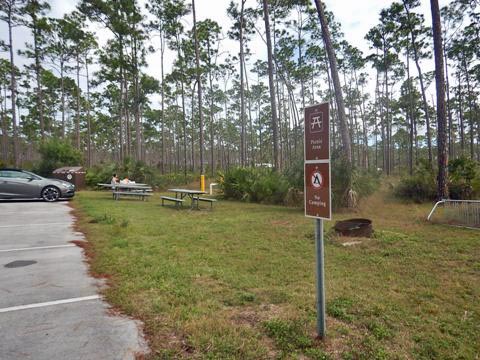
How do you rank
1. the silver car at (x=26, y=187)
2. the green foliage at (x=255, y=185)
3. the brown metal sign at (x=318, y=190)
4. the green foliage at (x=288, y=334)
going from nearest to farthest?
the brown metal sign at (x=318, y=190) → the green foliage at (x=288, y=334) → the silver car at (x=26, y=187) → the green foliage at (x=255, y=185)

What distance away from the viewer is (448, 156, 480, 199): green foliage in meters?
10.5

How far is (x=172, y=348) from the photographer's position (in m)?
2.31

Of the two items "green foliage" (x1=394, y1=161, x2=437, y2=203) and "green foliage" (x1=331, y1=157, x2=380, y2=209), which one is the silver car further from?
"green foliage" (x1=394, y1=161, x2=437, y2=203)

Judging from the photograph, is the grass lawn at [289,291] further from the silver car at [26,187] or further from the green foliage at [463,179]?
the silver car at [26,187]

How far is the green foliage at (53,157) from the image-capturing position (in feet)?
67.6

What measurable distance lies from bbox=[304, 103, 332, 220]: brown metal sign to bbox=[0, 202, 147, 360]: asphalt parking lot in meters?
1.76

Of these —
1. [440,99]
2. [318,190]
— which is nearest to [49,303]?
[318,190]

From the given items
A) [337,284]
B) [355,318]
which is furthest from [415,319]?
[337,284]

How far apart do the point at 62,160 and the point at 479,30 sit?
32100 millimetres

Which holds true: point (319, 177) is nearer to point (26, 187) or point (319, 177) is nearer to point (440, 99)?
point (440, 99)

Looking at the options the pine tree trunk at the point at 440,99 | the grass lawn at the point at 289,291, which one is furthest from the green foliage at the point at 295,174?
the pine tree trunk at the point at 440,99

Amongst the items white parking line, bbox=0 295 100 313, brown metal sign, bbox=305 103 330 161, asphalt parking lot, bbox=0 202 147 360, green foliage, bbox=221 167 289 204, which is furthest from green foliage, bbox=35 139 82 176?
brown metal sign, bbox=305 103 330 161

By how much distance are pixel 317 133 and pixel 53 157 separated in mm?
23154

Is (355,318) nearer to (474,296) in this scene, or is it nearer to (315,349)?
(315,349)
